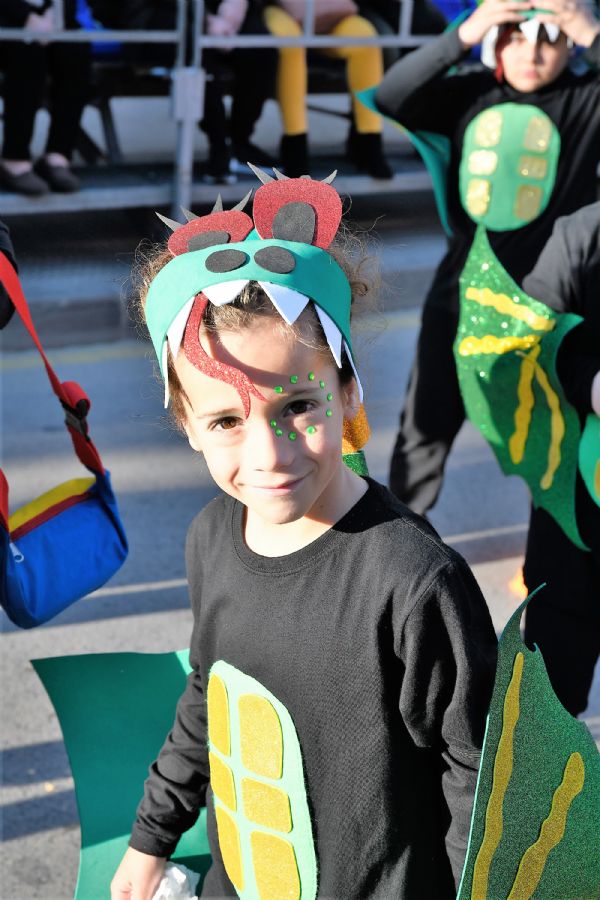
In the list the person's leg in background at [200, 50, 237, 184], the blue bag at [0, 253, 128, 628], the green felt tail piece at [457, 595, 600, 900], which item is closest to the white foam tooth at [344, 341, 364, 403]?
the green felt tail piece at [457, 595, 600, 900]

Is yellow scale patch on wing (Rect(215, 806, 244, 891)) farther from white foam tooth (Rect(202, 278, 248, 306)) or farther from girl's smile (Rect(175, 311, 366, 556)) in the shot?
white foam tooth (Rect(202, 278, 248, 306))

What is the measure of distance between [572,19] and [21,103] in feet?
12.2

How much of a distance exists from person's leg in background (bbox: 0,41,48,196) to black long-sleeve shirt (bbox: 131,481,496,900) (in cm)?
475

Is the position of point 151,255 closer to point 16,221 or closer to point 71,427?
point 71,427

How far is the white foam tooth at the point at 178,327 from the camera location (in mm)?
1424

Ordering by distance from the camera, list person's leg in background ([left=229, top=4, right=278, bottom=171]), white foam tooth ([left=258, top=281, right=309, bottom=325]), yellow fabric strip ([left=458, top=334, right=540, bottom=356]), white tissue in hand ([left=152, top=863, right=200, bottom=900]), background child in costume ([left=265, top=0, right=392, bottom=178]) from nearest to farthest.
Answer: white foam tooth ([left=258, top=281, right=309, bottom=325]), white tissue in hand ([left=152, top=863, right=200, bottom=900]), yellow fabric strip ([left=458, top=334, right=540, bottom=356]), person's leg in background ([left=229, top=4, right=278, bottom=171]), background child in costume ([left=265, top=0, right=392, bottom=178])

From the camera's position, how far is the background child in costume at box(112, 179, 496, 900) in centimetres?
141

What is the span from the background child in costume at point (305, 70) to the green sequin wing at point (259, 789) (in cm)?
540

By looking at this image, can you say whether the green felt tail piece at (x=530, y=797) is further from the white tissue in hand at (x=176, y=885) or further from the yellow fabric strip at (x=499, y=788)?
the white tissue in hand at (x=176, y=885)

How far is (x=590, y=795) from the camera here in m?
1.49

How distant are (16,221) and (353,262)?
577 centimetres

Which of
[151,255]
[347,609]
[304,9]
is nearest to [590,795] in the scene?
[347,609]

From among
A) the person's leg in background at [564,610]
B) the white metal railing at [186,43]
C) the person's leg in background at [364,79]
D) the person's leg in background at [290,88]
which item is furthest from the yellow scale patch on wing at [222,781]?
the person's leg in background at [364,79]

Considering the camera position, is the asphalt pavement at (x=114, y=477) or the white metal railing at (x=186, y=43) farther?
the white metal railing at (x=186, y=43)
